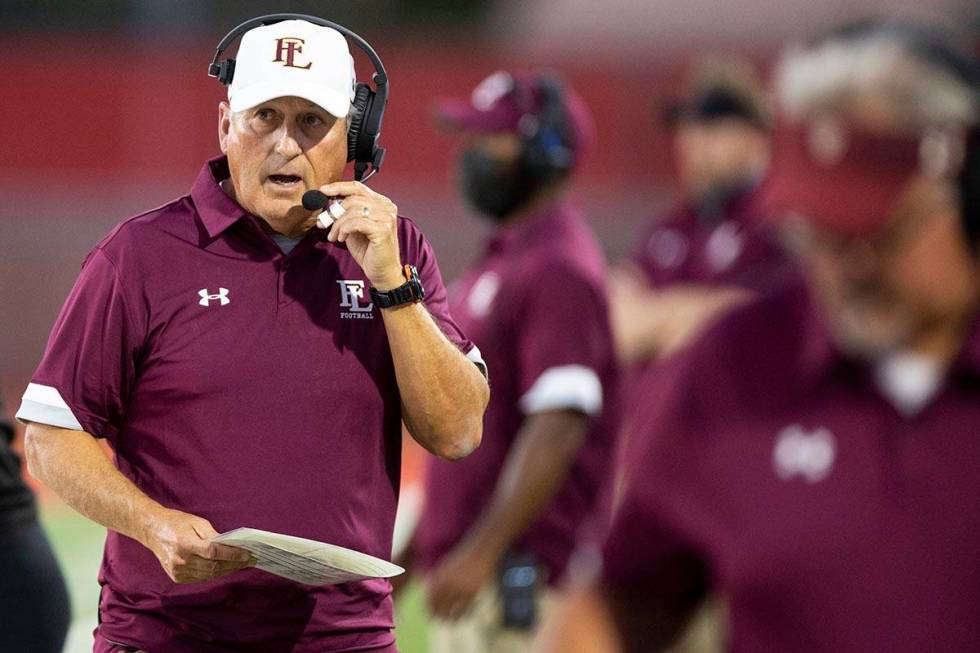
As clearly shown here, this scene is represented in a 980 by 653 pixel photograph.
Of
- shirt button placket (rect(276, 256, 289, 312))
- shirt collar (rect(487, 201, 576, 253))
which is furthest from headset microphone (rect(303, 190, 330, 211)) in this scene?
shirt collar (rect(487, 201, 576, 253))

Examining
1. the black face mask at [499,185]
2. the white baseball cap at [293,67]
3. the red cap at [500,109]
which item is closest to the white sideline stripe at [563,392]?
the black face mask at [499,185]

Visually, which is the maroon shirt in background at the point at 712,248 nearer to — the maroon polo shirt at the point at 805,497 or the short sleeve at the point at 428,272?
the short sleeve at the point at 428,272

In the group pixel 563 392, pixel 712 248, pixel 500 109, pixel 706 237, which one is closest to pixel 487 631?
pixel 563 392

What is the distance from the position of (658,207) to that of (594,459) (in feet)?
45.4

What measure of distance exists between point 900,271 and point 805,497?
29 cm

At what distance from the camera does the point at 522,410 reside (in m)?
5.48

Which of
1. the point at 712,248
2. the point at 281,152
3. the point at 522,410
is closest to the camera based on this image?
the point at 281,152

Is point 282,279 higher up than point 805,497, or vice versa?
point 282,279

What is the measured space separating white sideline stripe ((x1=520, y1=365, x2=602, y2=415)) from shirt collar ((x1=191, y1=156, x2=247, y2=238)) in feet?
6.15

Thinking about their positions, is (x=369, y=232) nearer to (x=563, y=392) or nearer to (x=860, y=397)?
(x=860, y=397)

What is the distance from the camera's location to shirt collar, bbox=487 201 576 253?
5703 mm

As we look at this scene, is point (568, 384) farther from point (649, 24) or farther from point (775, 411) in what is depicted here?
point (649, 24)

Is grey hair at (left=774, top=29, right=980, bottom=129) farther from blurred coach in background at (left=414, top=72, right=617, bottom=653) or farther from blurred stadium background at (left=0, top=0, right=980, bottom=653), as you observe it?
blurred stadium background at (left=0, top=0, right=980, bottom=653)

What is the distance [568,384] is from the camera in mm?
5340
